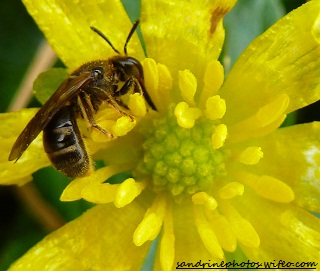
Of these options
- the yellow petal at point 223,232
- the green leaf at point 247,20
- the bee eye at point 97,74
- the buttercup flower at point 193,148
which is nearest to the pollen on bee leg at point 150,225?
the buttercup flower at point 193,148

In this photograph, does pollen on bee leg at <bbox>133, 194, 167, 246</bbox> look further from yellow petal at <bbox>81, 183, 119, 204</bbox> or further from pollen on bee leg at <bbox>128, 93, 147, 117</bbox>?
pollen on bee leg at <bbox>128, 93, 147, 117</bbox>

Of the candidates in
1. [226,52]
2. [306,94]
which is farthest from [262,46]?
[226,52]

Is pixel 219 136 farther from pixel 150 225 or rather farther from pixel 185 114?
pixel 150 225

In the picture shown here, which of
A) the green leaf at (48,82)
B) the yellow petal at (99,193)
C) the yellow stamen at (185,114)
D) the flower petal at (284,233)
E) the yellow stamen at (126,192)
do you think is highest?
the green leaf at (48,82)

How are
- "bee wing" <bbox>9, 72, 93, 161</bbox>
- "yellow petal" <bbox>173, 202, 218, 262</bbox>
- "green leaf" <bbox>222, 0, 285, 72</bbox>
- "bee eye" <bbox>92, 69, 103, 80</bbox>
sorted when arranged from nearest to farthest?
"bee wing" <bbox>9, 72, 93, 161</bbox>, "bee eye" <bbox>92, 69, 103, 80</bbox>, "yellow petal" <bbox>173, 202, 218, 262</bbox>, "green leaf" <bbox>222, 0, 285, 72</bbox>

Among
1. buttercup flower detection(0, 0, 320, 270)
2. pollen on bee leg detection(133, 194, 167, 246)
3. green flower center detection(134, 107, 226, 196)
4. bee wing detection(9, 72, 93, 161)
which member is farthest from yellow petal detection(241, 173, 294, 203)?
bee wing detection(9, 72, 93, 161)

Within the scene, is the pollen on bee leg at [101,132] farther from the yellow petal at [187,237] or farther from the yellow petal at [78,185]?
the yellow petal at [187,237]
